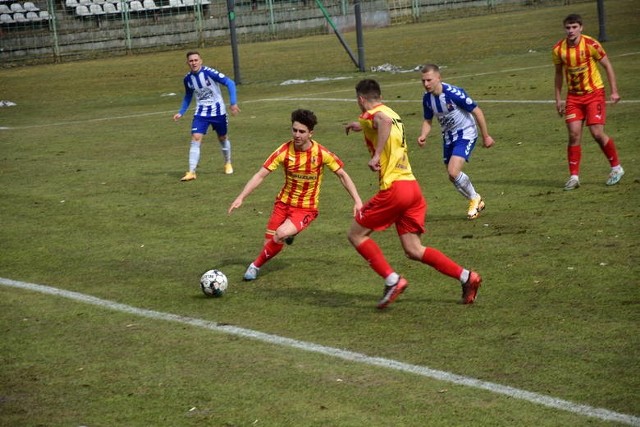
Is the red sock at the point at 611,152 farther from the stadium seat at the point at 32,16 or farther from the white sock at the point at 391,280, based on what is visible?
the stadium seat at the point at 32,16

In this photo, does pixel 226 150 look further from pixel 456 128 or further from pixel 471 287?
pixel 471 287

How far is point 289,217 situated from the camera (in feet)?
37.8

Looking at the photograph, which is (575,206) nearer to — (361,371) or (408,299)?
(408,299)

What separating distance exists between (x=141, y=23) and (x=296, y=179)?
1665 inches

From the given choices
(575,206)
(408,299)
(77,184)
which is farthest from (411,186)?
(77,184)

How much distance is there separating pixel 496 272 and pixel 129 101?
73.1 feet

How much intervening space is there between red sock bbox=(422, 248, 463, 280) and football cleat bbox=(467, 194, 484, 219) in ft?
12.3

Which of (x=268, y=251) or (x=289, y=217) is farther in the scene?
(x=289, y=217)

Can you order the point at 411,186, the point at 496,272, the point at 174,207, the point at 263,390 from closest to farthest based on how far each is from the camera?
the point at 263,390, the point at 411,186, the point at 496,272, the point at 174,207

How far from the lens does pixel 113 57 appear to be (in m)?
49.6

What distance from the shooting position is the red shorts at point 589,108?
48.2 ft

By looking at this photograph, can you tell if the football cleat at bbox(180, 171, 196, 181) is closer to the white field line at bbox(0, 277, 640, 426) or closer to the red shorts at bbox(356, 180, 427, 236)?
the white field line at bbox(0, 277, 640, 426)

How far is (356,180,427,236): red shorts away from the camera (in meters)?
9.61

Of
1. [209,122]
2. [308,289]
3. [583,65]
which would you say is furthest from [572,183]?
[209,122]
